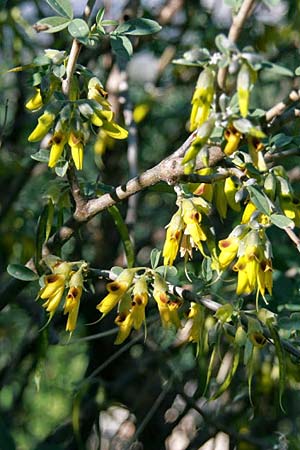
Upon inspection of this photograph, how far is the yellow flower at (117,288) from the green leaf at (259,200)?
186 millimetres

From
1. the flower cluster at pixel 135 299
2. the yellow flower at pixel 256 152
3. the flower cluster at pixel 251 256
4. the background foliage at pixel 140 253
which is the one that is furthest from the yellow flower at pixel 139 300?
the background foliage at pixel 140 253

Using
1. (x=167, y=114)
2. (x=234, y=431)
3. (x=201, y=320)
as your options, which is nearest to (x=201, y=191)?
(x=201, y=320)

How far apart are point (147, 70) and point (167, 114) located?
6.5 inches

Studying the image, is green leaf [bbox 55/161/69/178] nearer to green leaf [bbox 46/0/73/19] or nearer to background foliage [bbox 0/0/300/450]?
green leaf [bbox 46/0/73/19]

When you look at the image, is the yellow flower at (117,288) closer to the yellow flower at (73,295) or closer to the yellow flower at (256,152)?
the yellow flower at (73,295)

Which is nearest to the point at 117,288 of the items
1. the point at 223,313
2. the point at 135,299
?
the point at 135,299

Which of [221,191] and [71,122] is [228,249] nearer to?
[221,191]

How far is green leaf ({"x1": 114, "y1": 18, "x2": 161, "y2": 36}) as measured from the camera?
3.59ft

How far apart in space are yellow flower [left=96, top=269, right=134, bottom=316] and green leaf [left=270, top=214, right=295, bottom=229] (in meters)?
0.19

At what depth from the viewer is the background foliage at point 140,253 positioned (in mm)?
1896

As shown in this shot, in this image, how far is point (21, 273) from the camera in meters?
1.19

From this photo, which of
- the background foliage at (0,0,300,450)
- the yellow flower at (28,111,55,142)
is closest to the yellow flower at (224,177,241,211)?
the yellow flower at (28,111,55,142)

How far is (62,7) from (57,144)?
0.17 meters

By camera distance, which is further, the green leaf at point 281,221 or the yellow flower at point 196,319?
the yellow flower at point 196,319
